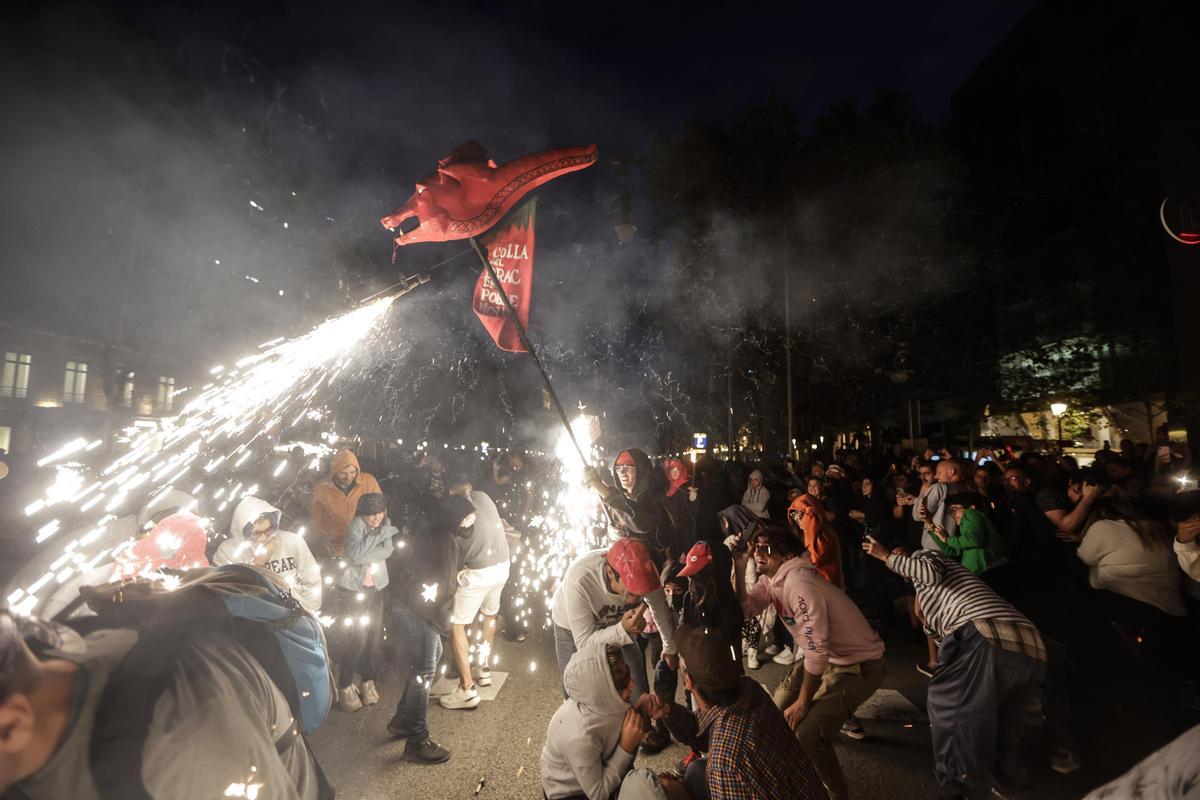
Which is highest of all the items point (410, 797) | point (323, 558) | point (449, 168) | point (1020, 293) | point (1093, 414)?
point (1020, 293)

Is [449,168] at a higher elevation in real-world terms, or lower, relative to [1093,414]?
higher

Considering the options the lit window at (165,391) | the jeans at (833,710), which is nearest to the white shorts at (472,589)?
the jeans at (833,710)

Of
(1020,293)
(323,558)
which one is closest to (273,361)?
(323,558)

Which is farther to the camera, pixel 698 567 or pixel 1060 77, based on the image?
pixel 1060 77

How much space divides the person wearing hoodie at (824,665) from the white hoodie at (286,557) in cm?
385

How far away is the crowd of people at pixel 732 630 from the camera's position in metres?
2.22

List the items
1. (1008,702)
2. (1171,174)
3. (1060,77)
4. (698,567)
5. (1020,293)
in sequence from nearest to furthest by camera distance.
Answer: (1008,702) < (698,567) < (1171,174) < (1060,77) < (1020,293)

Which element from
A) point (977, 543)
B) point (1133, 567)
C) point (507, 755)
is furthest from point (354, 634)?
point (1133, 567)

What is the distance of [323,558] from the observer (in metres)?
6.12

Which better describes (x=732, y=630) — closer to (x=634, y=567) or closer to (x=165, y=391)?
(x=634, y=567)

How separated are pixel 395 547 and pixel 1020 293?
2313 centimetres

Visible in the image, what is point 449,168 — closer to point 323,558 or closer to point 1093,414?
point 323,558

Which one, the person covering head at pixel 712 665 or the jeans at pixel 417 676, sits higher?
the person covering head at pixel 712 665

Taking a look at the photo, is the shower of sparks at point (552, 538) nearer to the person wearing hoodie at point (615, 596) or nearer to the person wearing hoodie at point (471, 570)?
the person wearing hoodie at point (471, 570)
